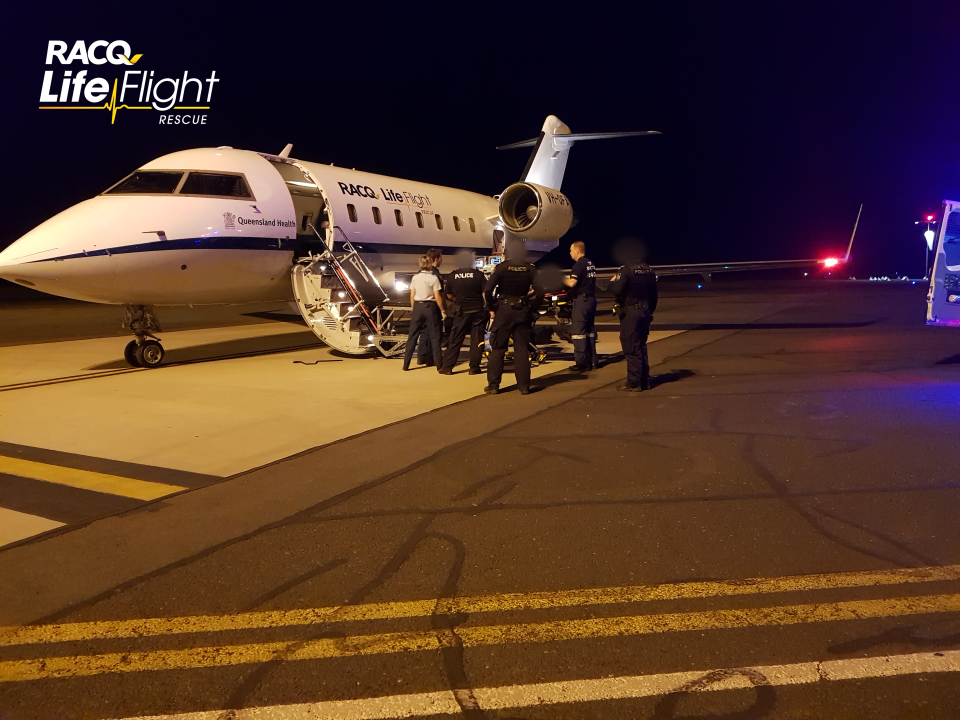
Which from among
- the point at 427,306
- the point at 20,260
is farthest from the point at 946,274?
the point at 20,260

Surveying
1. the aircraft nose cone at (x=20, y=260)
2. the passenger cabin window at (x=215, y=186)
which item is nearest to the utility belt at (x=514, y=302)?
the passenger cabin window at (x=215, y=186)

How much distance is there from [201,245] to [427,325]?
369 centimetres

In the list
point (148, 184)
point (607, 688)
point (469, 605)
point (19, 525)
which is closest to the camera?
point (607, 688)

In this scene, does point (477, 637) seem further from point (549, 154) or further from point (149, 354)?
point (549, 154)

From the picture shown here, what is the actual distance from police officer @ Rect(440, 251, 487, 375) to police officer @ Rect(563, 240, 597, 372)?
4.44 feet

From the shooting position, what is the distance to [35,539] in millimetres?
4477

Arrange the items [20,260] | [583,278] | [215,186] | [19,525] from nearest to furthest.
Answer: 1. [19,525]
2. [20,260]
3. [583,278]
4. [215,186]

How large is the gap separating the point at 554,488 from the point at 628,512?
698 millimetres

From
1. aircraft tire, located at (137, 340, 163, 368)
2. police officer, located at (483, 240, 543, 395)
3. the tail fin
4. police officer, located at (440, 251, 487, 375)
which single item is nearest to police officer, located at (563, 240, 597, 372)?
police officer, located at (440, 251, 487, 375)

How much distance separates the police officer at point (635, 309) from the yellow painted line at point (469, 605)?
5.60 meters

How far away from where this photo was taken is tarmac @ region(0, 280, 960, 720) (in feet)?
9.36

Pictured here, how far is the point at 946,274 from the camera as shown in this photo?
33.6 ft

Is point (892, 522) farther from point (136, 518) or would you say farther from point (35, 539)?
point (35, 539)

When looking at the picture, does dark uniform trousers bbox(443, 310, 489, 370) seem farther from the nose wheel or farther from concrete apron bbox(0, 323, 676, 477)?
the nose wheel
